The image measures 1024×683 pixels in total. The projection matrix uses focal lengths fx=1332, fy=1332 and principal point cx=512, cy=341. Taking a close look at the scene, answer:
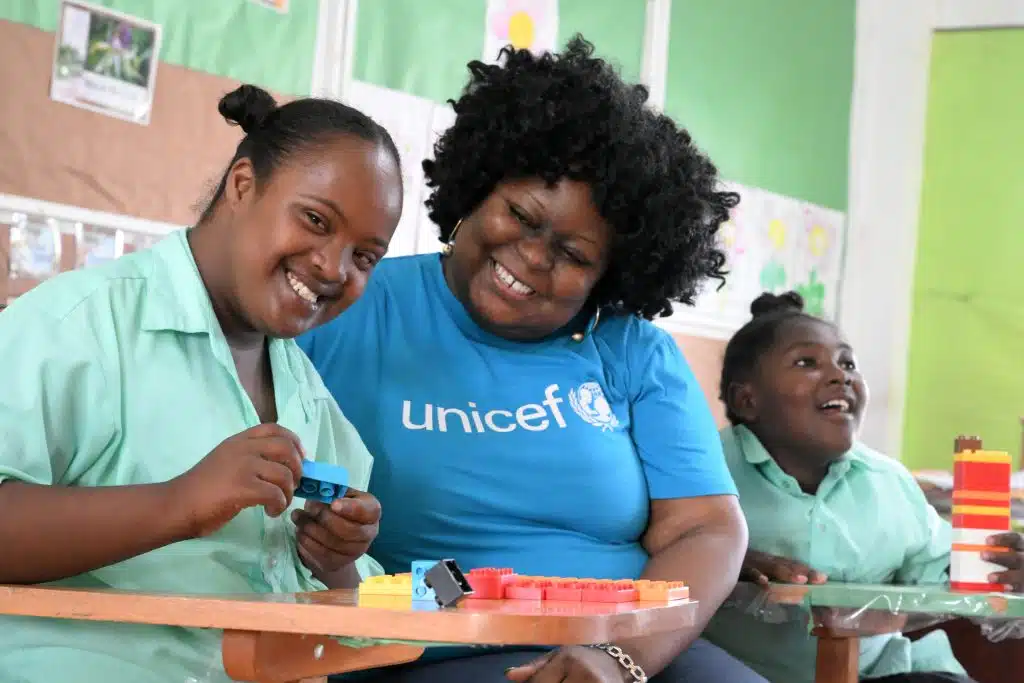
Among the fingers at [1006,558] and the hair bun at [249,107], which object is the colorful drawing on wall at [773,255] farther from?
the hair bun at [249,107]

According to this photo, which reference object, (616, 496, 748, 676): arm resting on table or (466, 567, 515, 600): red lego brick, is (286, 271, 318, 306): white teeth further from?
(616, 496, 748, 676): arm resting on table

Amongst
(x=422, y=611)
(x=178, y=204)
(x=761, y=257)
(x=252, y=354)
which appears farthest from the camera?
(x=761, y=257)

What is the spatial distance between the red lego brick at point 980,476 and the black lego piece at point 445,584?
1324 millimetres

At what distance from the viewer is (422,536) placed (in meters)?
1.92

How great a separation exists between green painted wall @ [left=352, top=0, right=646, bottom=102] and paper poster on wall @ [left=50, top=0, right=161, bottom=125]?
21.5 inches

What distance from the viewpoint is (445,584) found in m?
1.22

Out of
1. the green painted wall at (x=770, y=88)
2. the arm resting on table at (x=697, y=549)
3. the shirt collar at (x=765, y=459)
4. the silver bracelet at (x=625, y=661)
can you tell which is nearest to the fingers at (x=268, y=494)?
the silver bracelet at (x=625, y=661)

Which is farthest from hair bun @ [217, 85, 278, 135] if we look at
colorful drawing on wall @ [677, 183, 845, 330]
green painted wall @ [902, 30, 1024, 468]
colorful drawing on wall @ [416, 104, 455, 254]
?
green painted wall @ [902, 30, 1024, 468]

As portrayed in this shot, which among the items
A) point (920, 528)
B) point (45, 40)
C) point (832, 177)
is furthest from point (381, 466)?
point (832, 177)

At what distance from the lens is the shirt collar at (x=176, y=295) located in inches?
57.5

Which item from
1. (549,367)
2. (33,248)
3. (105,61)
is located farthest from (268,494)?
(105,61)

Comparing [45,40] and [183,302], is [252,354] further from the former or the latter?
[45,40]

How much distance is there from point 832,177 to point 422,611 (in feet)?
11.6

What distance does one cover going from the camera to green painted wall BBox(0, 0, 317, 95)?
2393mm
